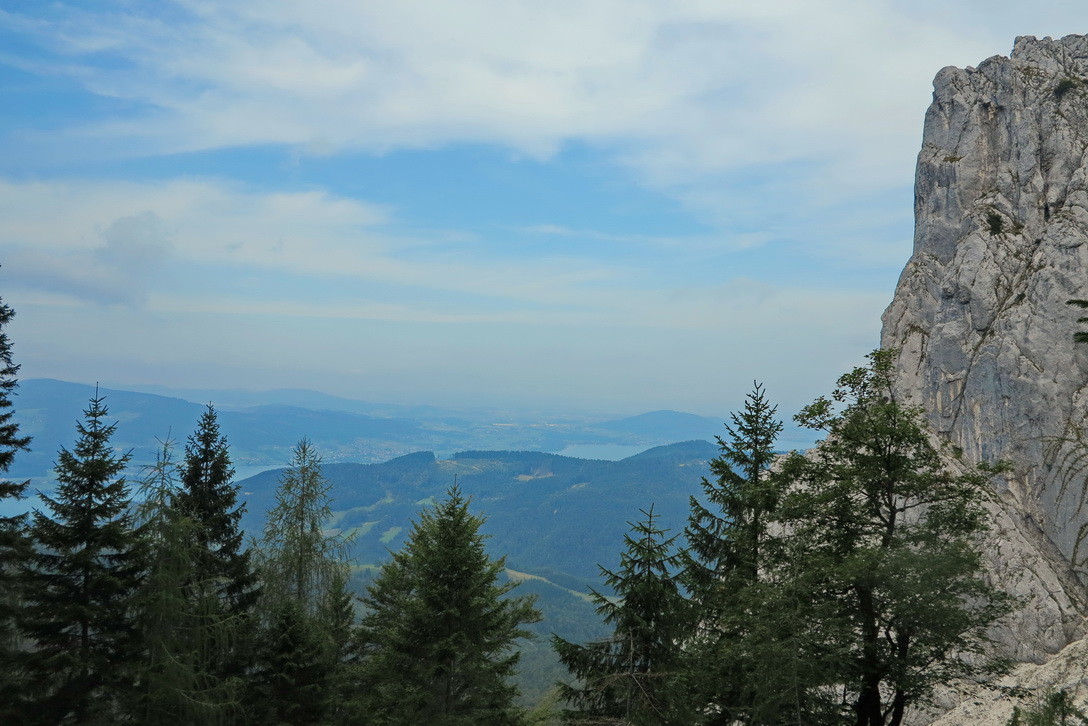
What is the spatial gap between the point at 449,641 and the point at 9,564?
509 inches

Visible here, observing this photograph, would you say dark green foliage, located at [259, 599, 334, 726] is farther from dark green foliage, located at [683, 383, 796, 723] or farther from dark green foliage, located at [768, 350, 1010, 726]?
A: dark green foliage, located at [768, 350, 1010, 726]

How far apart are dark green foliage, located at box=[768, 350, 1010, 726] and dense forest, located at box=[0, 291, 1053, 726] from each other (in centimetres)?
7

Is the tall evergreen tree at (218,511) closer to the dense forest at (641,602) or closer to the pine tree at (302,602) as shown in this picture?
the pine tree at (302,602)

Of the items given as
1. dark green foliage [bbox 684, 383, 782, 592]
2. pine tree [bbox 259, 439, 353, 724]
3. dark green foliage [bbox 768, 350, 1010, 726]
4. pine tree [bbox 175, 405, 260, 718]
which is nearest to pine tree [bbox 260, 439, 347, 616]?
pine tree [bbox 259, 439, 353, 724]

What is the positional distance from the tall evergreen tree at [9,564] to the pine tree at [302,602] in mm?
7375

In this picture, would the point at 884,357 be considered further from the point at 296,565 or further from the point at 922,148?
the point at 922,148

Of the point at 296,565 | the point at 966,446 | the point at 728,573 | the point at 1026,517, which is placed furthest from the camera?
the point at 966,446

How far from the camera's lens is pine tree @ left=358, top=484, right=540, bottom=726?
18812 mm

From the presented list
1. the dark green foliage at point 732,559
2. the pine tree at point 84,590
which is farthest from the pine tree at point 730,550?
the pine tree at point 84,590

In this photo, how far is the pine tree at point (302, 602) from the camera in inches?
974

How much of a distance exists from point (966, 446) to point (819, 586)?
7355 cm

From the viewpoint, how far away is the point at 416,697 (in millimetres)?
18125

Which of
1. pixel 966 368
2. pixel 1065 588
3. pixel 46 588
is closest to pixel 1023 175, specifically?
pixel 966 368

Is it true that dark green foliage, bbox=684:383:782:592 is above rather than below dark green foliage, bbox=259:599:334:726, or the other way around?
above
